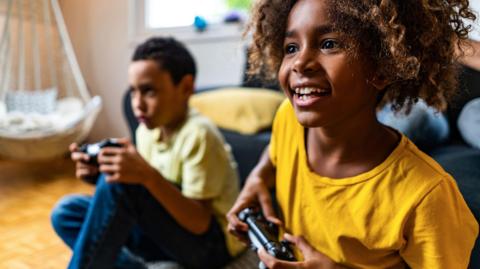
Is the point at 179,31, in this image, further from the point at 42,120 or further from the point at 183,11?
the point at 42,120

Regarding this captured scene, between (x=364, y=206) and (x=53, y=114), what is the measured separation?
1.95 metres

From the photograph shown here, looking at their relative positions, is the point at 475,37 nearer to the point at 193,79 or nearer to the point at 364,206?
the point at 364,206

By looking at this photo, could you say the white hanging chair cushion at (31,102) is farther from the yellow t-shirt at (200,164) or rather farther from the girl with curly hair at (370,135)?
the girl with curly hair at (370,135)

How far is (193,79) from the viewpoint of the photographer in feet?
3.77

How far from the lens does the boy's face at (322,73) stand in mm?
561

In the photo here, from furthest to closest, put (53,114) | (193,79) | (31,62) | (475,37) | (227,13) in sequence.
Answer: (31,62), (227,13), (53,114), (193,79), (475,37)

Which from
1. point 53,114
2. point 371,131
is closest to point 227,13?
point 53,114

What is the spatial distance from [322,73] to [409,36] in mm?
125

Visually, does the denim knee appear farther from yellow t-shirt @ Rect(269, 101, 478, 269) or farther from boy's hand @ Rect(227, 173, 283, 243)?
yellow t-shirt @ Rect(269, 101, 478, 269)

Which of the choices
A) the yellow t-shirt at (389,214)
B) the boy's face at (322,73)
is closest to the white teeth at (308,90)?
the boy's face at (322,73)

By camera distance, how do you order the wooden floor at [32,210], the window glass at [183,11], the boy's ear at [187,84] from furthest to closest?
the window glass at [183,11]
the wooden floor at [32,210]
the boy's ear at [187,84]

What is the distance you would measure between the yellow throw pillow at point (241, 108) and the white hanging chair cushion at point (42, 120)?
0.68 m

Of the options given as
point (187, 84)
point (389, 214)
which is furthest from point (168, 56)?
point (389, 214)

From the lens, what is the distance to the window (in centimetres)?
238
